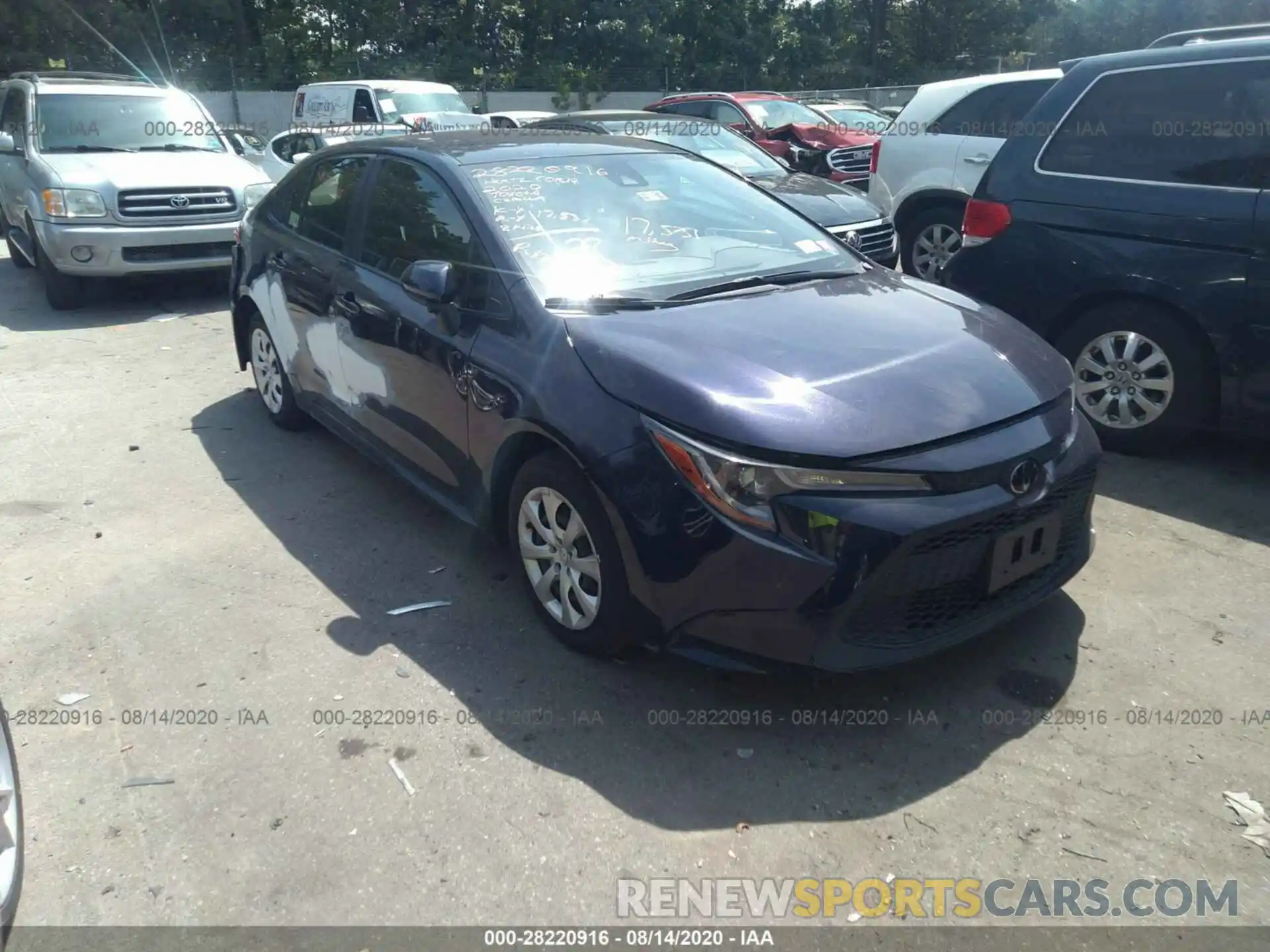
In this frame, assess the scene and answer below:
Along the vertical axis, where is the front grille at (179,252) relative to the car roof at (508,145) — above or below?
below

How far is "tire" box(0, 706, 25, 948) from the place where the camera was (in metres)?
2.39

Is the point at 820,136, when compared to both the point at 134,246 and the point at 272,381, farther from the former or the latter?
the point at 272,381

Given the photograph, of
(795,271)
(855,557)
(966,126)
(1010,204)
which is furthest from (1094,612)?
(966,126)

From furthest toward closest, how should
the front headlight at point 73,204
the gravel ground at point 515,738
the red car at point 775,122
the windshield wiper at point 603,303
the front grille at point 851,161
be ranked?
the red car at point 775,122 → the front grille at point 851,161 → the front headlight at point 73,204 → the windshield wiper at point 603,303 → the gravel ground at point 515,738

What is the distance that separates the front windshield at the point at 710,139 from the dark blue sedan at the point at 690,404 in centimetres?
491

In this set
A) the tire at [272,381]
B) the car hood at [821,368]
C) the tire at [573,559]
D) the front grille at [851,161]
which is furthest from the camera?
the front grille at [851,161]

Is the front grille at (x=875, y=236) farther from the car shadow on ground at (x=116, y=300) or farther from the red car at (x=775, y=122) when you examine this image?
the car shadow on ground at (x=116, y=300)

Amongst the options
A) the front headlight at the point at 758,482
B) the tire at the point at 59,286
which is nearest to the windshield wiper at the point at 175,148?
the tire at the point at 59,286

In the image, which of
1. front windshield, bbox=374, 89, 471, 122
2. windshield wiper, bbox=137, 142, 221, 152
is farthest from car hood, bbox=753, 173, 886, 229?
front windshield, bbox=374, 89, 471, 122

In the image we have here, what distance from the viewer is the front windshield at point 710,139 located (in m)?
9.41

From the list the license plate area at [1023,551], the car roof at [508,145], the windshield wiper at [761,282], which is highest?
the car roof at [508,145]

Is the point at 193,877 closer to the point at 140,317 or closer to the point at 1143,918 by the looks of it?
the point at 1143,918

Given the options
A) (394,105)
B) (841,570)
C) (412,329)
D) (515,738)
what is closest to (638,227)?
(412,329)

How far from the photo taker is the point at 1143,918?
8.04 ft
